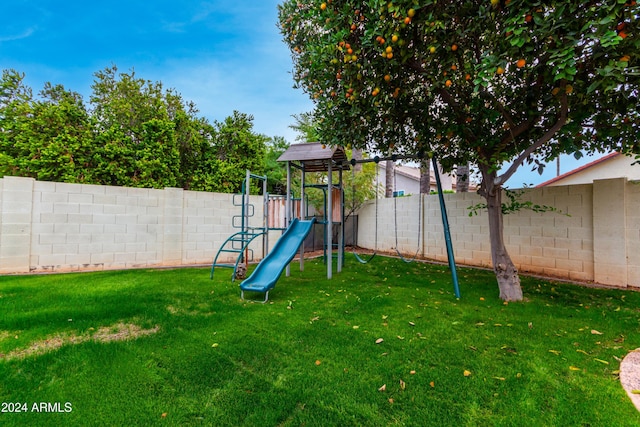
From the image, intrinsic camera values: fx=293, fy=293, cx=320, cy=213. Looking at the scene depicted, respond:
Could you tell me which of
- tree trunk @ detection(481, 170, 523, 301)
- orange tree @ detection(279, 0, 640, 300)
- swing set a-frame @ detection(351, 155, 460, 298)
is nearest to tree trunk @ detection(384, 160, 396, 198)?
swing set a-frame @ detection(351, 155, 460, 298)

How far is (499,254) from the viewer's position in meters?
4.06

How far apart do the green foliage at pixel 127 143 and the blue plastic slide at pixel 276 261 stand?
15.4ft

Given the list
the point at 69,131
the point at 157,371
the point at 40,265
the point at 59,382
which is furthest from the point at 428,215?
the point at 69,131

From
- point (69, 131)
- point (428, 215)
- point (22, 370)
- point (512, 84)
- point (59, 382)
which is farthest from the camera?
point (428, 215)

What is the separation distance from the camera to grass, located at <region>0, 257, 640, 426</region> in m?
1.77

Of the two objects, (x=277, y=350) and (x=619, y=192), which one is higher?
(x=619, y=192)

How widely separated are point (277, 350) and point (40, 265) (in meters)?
5.83

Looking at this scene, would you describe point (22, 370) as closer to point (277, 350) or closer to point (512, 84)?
point (277, 350)

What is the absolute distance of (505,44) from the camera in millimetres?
2738

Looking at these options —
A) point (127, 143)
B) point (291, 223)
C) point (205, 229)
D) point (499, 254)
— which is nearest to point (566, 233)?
point (499, 254)

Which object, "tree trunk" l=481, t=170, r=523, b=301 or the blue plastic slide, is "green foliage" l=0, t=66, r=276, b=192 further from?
"tree trunk" l=481, t=170, r=523, b=301

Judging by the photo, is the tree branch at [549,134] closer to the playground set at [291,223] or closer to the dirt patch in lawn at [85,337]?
the playground set at [291,223]

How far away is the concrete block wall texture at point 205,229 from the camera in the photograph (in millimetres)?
4668

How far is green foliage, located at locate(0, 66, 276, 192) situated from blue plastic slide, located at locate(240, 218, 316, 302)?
469cm
